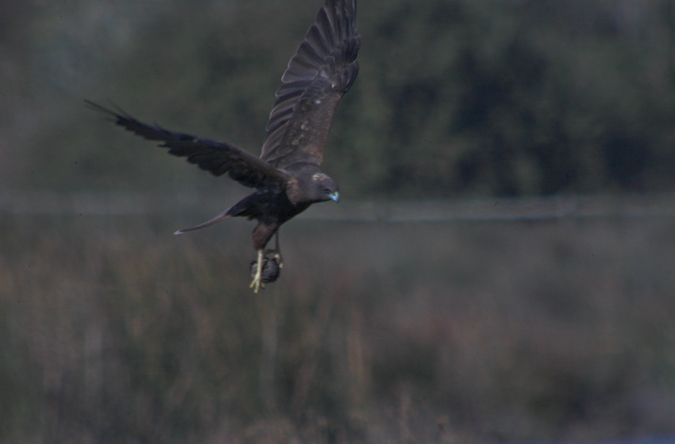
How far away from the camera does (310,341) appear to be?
33.4 ft

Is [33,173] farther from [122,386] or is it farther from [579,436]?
[579,436]

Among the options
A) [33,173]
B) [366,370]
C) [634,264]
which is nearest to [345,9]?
[366,370]

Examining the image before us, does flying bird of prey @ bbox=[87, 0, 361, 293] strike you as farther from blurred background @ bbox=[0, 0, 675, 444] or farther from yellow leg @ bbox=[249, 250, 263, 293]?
blurred background @ bbox=[0, 0, 675, 444]

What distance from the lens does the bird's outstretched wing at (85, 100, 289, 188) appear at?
5499mm

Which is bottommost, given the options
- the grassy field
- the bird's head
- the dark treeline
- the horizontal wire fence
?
the grassy field

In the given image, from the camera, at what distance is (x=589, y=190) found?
1842 cm

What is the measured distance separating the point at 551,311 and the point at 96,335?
6.50 m

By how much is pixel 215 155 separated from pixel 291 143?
1555mm

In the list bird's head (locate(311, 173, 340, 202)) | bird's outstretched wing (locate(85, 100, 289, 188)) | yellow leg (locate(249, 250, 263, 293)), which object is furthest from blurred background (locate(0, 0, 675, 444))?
bird's outstretched wing (locate(85, 100, 289, 188))

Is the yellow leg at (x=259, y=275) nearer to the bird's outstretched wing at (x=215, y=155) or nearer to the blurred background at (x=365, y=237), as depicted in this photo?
the bird's outstretched wing at (x=215, y=155)

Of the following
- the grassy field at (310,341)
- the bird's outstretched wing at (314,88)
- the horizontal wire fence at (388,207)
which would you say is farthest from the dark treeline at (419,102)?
the bird's outstretched wing at (314,88)

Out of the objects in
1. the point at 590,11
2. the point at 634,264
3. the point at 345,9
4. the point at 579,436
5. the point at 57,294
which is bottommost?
the point at 579,436

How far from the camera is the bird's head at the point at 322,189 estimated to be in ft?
21.3

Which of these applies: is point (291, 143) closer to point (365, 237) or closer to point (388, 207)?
point (365, 237)
